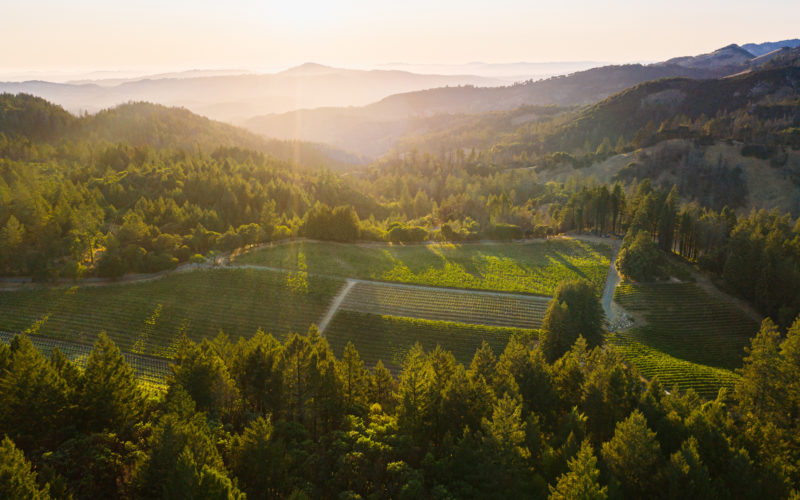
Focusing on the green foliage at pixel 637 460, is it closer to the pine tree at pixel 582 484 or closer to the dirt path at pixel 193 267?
the pine tree at pixel 582 484

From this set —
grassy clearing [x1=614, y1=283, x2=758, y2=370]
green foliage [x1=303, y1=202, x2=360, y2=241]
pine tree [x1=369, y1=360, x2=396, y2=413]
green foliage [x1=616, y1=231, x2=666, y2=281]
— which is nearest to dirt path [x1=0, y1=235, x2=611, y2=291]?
green foliage [x1=303, y1=202, x2=360, y2=241]

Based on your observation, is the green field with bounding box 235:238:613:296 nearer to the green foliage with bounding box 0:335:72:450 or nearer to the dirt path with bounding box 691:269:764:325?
the dirt path with bounding box 691:269:764:325

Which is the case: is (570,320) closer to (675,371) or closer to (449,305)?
(675,371)

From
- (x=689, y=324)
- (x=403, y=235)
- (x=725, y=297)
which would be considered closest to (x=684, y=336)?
(x=689, y=324)

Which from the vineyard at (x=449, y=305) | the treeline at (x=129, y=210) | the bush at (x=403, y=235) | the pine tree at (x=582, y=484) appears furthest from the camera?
the bush at (x=403, y=235)

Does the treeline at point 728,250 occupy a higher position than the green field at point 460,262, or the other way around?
the treeline at point 728,250

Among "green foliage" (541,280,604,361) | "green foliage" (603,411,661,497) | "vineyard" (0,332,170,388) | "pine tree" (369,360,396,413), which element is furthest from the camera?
"vineyard" (0,332,170,388)

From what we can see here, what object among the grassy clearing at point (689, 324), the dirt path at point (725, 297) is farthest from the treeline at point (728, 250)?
the grassy clearing at point (689, 324)
